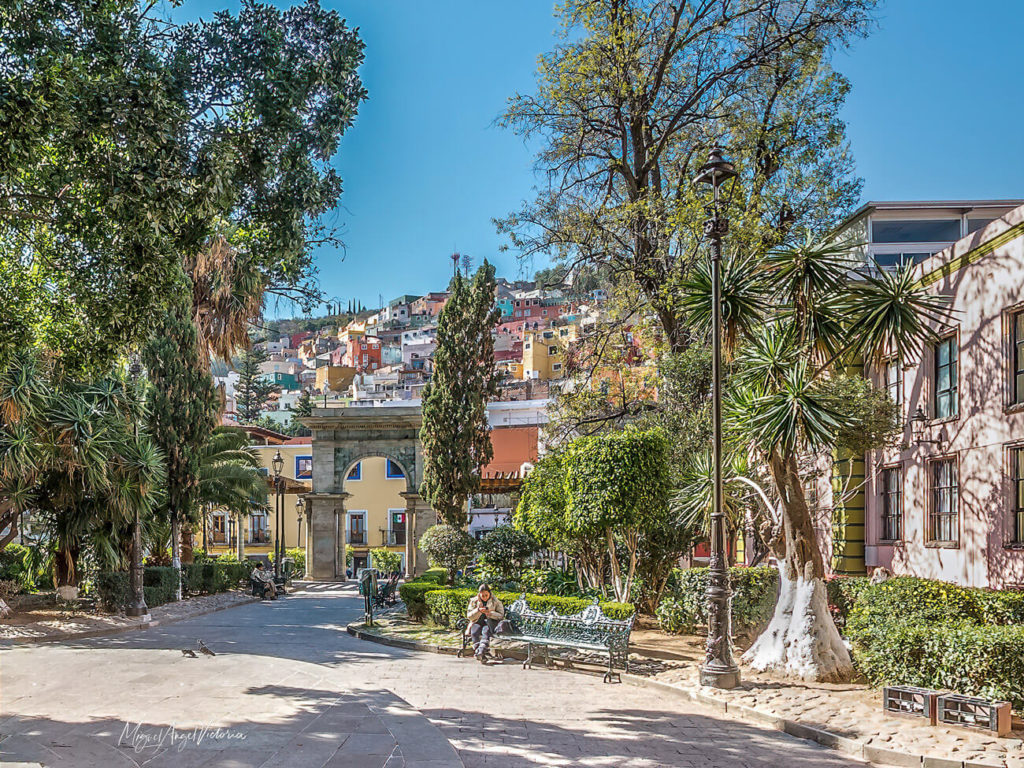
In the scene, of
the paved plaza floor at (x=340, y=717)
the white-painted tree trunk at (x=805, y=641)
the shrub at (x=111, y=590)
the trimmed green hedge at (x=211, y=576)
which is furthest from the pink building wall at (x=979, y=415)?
the trimmed green hedge at (x=211, y=576)

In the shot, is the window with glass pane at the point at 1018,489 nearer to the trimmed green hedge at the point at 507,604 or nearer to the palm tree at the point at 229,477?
the trimmed green hedge at the point at 507,604

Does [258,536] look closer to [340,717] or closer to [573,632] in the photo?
[573,632]

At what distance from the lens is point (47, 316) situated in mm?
13430

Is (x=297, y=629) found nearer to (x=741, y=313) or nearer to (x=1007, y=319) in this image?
(x=741, y=313)

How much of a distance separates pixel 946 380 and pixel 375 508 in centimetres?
3981

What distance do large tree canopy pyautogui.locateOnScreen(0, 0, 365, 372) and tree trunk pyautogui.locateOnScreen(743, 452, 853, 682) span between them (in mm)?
7393

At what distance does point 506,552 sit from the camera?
66.6ft

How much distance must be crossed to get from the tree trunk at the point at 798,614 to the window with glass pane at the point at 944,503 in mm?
3144

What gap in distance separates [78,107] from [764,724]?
31.4ft

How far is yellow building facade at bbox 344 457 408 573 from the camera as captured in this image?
5056cm

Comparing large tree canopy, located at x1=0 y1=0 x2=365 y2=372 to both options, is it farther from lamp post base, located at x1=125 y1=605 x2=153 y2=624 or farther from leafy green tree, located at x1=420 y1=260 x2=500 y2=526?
leafy green tree, located at x1=420 y1=260 x2=500 y2=526

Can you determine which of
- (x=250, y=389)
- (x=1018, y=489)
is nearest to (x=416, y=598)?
(x=1018, y=489)

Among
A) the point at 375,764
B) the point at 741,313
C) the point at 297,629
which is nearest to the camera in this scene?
the point at 375,764

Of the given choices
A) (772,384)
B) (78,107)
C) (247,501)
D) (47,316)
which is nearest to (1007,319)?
(772,384)
